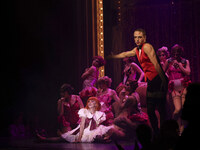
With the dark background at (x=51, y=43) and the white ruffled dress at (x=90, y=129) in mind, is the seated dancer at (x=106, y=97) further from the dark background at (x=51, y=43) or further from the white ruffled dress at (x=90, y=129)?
the dark background at (x=51, y=43)

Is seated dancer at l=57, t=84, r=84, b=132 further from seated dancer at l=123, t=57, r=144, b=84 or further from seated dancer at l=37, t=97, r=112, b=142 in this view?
seated dancer at l=123, t=57, r=144, b=84

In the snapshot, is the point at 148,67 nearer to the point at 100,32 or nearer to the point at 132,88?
the point at 132,88

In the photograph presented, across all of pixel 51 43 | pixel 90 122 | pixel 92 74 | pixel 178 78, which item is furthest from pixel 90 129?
pixel 51 43

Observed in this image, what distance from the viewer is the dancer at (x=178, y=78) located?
633 centimetres

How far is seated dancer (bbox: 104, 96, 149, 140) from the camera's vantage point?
6.23m

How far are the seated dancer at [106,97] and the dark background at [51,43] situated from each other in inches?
46.2

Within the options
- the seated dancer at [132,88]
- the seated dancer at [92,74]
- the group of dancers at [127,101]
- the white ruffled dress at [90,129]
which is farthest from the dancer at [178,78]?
the seated dancer at [92,74]

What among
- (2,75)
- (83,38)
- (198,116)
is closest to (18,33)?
(2,75)

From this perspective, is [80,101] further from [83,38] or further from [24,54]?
[24,54]

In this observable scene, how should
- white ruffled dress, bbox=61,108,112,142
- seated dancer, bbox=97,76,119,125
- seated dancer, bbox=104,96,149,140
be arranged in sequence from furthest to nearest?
seated dancer, bbox=97,76,119,125 → white ruffled dress, bbox=61,108,112,142 → seated dancer, bbox=104,96,149,140

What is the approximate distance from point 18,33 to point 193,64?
433 cm

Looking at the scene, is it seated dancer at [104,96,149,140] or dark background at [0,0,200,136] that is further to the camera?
dark background at [0,0,200,136]

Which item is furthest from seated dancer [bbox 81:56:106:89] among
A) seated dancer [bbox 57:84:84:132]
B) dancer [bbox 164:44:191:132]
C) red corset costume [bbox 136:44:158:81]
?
dancer [bbox 164:44:191:132]

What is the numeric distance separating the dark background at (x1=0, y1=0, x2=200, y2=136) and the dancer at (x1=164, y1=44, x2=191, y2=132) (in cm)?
137
